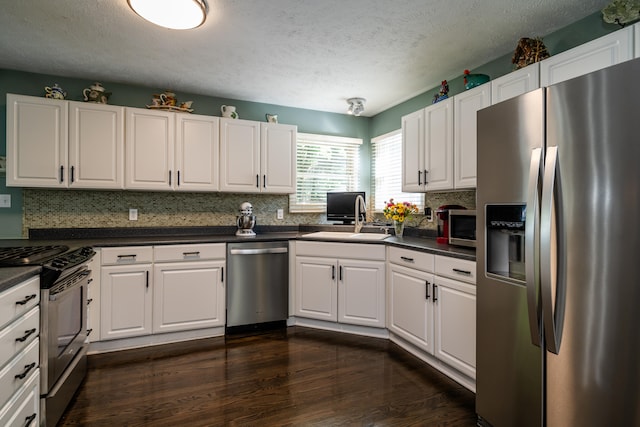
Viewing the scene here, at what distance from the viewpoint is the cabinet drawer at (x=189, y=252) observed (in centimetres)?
293

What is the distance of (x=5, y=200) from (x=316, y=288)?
9.66ft

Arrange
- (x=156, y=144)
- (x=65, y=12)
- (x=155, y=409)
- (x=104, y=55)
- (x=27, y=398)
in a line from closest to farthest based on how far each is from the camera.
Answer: (x=27, y=398), (x=155, y=409), (x=65, y=12), (x=104, y=55), (x=156, y=144)

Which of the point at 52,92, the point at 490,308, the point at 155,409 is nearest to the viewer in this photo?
the point at 490,308

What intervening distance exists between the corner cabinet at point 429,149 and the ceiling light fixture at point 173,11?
76.7 inches

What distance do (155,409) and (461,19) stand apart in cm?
313

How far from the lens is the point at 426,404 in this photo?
6.68 ft

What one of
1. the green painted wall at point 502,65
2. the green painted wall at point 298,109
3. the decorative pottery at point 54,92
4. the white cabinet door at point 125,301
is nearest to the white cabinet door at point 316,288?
the white cabinet door at point 125,301

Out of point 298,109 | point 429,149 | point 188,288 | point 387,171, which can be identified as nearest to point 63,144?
point 188,288

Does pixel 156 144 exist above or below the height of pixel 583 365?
above

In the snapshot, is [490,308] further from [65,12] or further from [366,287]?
[65,12]

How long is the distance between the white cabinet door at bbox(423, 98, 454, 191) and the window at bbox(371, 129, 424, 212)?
706 mm

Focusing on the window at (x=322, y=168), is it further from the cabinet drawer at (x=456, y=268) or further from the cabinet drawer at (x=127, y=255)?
the cabinet drawer at (x=456, y=268)

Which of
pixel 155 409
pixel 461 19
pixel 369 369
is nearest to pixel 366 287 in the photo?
pixel 369 369

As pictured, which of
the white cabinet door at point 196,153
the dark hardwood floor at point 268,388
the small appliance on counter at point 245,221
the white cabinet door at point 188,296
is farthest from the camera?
the small appliance on counter at point 245,221
